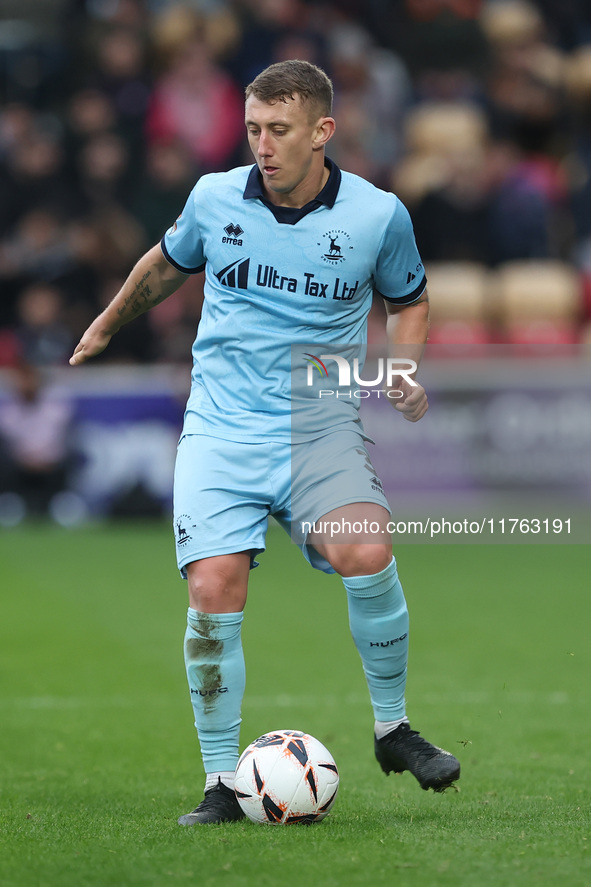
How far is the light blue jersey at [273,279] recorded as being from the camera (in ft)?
14.1

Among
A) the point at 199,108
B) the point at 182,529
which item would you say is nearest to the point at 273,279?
the point at 182,529

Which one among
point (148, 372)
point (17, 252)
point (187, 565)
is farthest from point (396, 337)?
point (17, 252)

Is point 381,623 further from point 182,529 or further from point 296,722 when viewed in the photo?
point 296,722

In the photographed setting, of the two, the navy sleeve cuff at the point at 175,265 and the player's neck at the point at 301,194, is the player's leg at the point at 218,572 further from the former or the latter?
the player's neck at the point at 301,194

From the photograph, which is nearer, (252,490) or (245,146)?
(252,490)

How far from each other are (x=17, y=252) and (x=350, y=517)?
10258 mm

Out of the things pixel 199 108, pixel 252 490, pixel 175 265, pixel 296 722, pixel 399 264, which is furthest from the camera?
pixel 199 108

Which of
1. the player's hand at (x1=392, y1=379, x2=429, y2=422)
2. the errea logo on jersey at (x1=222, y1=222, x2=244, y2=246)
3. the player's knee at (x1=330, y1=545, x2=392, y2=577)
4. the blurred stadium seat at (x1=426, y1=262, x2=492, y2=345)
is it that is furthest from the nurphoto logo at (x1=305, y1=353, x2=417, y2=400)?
the blurred stadium seat at (x1=426, y1=262, x2=492, y2=345)

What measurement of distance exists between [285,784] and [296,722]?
1898 millimetres

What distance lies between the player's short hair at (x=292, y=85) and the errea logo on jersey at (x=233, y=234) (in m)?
0.41

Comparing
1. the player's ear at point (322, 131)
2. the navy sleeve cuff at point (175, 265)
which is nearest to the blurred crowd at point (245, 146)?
the navy sleeve cuff at point (175, 265)

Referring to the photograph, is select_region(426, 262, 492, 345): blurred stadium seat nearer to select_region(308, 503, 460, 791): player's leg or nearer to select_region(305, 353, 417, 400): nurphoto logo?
select_region(305, 353, 417, 400): nurphoto logo

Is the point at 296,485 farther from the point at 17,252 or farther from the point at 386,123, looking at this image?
the point at 386,123

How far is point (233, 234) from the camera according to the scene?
14.2 ft
